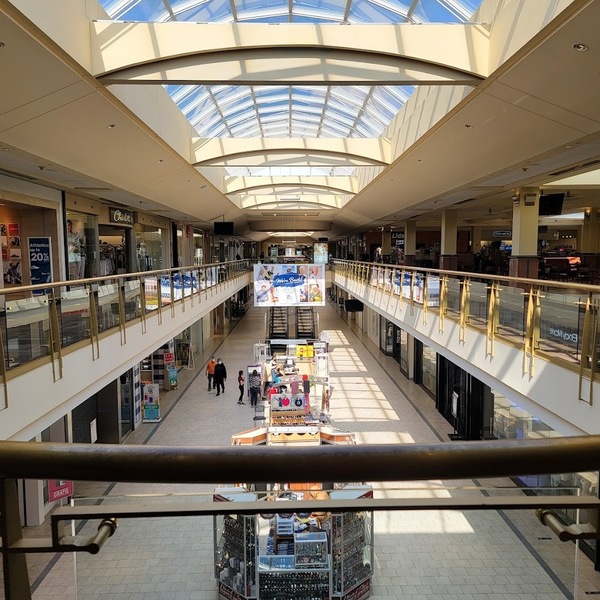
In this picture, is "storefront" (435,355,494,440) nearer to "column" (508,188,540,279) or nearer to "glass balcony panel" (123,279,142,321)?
"column" (508,188,540,279)

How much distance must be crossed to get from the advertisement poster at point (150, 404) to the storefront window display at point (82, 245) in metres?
3.31

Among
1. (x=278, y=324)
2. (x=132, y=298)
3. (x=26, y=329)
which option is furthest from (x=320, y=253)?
(x=26, y=329)

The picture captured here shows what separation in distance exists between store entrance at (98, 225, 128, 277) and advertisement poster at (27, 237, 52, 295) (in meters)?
3.29

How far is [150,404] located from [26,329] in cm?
863

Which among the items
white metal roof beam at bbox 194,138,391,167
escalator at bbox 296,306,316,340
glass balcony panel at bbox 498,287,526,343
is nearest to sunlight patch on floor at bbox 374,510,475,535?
glass balcony panel at bbox 498,287,526,343

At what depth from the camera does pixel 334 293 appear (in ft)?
148

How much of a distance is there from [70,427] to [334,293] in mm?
36203

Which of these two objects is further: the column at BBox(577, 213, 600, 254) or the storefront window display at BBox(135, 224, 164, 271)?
the column at BBox(577, 213, 600, 254)

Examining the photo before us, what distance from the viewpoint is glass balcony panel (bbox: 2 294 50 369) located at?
479cm

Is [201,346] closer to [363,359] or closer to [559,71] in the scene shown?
[363,359]

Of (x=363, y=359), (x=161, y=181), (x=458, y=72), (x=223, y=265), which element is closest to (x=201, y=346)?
(x=223, y=265)

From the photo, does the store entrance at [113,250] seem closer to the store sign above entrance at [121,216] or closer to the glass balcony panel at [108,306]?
the store sign above entrance at [121,216]

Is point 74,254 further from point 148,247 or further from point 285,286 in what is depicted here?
point 285,286

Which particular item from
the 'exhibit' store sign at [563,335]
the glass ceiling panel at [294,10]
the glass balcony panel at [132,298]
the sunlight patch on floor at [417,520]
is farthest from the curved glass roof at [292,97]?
the sunlight patch on floor at [417,520]
